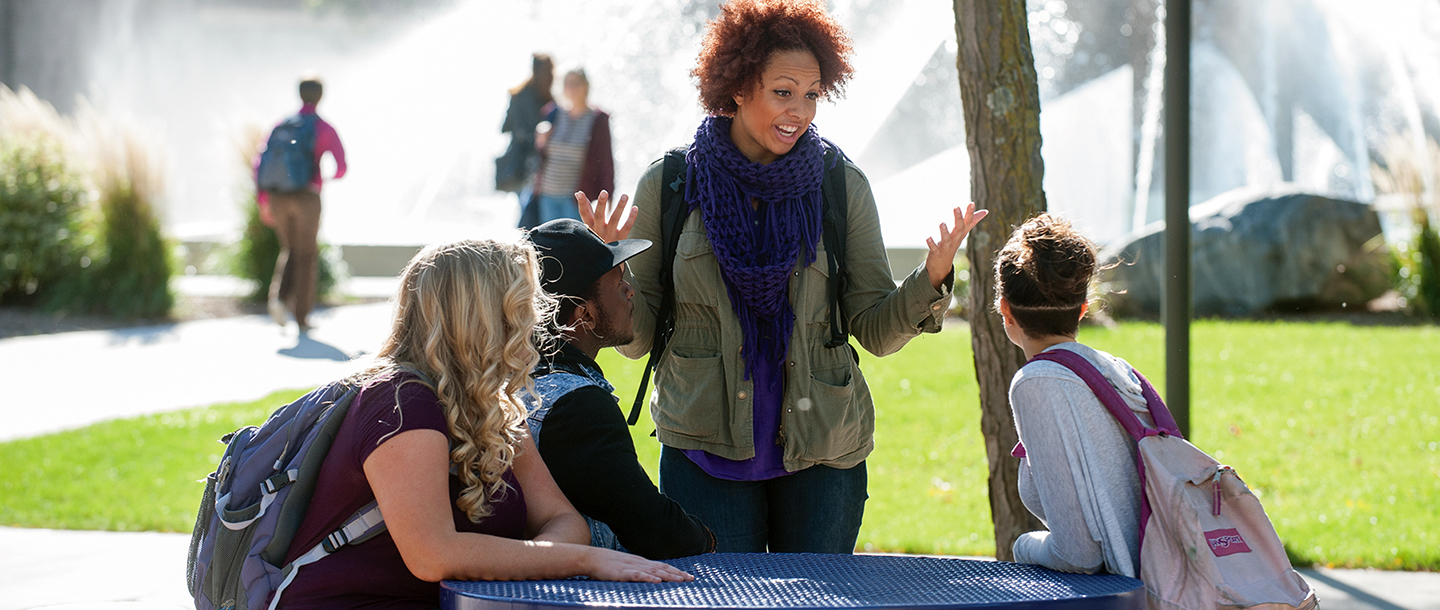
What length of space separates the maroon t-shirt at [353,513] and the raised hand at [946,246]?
107cm

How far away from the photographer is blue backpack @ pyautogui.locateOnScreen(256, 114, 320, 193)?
28.7ft

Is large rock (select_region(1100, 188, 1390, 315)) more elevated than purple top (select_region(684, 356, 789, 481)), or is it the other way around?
large rock (select_region(1100, 188, 1390, 315))

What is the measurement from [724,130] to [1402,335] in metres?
7.78

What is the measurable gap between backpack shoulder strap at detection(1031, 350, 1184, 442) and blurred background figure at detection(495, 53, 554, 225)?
6795 millimetres

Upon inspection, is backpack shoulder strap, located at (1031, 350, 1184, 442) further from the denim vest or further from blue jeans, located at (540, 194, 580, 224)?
blue jeans, located at (540, 194, 580, 224)

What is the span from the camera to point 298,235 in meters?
8.88

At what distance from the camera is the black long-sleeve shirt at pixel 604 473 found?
209 centimetres

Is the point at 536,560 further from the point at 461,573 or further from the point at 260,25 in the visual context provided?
the point at 260,25

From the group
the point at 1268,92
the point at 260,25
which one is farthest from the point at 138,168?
the point at 260,25

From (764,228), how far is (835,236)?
168 mm

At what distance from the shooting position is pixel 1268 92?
782 inches

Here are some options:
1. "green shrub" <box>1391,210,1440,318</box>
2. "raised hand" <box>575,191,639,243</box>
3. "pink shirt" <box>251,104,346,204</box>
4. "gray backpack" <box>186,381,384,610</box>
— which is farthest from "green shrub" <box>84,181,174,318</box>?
"green shrub" <box>1391,210,1440,318</box>

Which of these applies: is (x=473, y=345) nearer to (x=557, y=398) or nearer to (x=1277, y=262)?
(x=557, y=398)

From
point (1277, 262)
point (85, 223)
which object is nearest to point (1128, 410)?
point (1277, 262)
